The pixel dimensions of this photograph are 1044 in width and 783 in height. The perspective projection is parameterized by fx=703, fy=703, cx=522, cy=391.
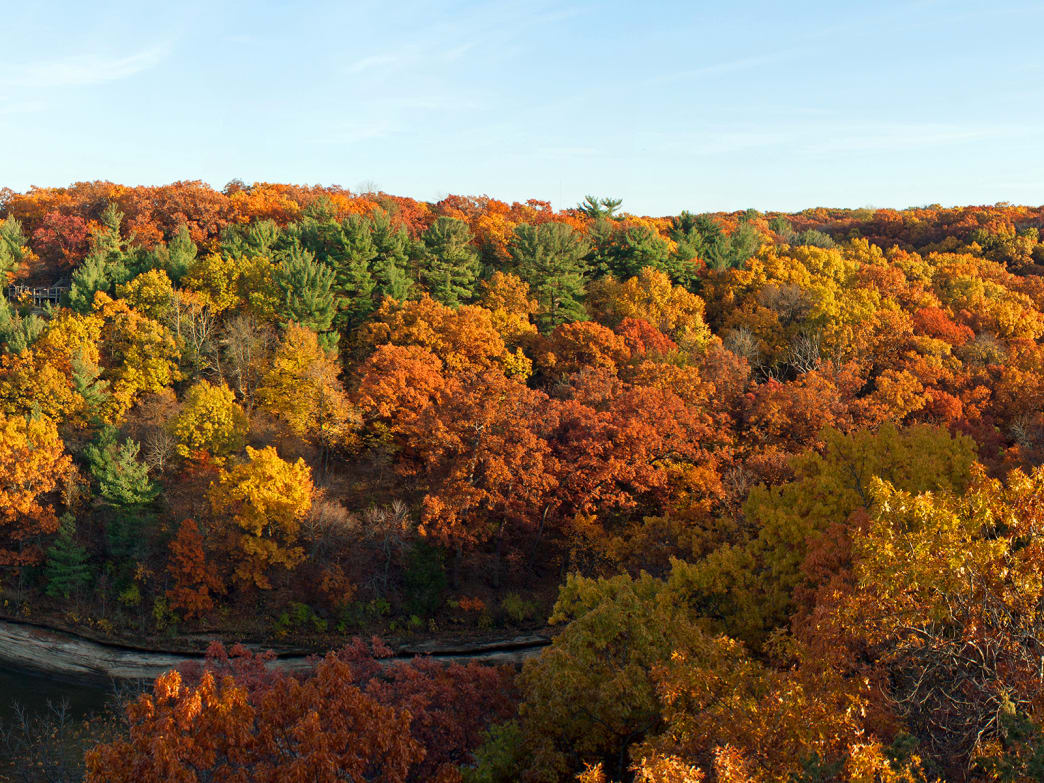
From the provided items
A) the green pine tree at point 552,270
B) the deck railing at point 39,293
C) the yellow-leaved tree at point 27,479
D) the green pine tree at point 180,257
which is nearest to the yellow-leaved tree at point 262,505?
the yellow-leaved tree at point 27,479

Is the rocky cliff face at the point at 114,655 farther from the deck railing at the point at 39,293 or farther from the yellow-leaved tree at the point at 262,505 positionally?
the deck railing at the point at 39,293

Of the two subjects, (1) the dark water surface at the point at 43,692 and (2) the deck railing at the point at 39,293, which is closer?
(1) the dark water surface at the point at 43,692

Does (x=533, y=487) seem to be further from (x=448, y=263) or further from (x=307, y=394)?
(x=448, y=263)

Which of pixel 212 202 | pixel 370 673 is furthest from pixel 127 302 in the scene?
pixel 370 673

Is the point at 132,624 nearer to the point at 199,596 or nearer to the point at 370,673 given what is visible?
the point at 199,596

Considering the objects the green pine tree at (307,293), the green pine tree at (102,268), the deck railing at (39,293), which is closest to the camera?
the green pine tree at (307,293)

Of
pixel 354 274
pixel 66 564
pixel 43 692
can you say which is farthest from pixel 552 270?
pixel 43 692

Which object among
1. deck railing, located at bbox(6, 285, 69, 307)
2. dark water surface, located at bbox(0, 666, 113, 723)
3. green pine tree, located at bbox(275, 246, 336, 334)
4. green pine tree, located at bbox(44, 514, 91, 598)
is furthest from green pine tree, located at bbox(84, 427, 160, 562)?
deck railing, located at bbox(6, 285, 69, 307)
